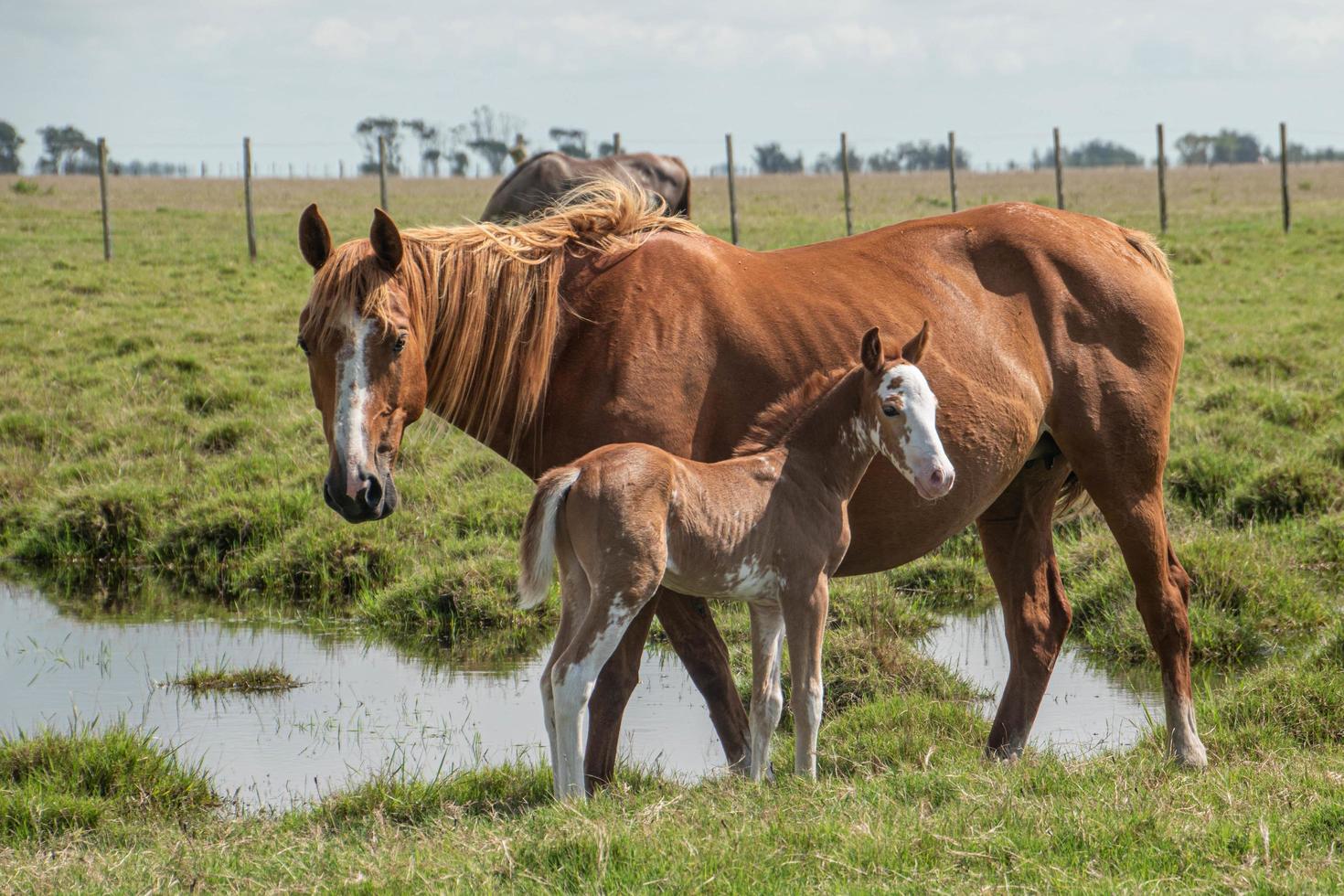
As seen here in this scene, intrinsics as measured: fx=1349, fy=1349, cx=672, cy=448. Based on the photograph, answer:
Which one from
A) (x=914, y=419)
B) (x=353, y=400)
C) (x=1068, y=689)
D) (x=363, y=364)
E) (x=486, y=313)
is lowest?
(x=1068, y=689)

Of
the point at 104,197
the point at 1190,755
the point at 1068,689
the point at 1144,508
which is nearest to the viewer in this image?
the point at 1190,755

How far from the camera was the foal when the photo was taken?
390 cm

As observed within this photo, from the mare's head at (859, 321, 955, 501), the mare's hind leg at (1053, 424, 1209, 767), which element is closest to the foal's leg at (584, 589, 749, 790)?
the mare's head at (859, 321, 955, 501)

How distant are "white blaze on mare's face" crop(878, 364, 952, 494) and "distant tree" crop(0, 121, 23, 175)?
277ft

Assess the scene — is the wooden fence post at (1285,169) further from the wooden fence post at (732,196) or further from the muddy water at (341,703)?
the muddy water at (341,703)

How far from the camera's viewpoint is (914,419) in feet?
14.1

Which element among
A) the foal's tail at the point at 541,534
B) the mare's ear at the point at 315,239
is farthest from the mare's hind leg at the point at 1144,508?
the mare's ear at the point at 315,239

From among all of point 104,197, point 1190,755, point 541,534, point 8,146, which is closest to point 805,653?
point 541,534

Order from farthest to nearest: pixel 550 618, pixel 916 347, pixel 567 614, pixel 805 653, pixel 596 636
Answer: pixel 550 618
pixel 916 347
pixel 805 653
pixel 567 614
pixel 596 636

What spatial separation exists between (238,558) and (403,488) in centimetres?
130

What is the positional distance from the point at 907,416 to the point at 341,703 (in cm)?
315

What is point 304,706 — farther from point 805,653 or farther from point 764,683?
point 805,653

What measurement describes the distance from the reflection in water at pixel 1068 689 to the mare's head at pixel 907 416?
1409mm

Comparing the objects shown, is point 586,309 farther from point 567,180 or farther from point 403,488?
point 567,180
